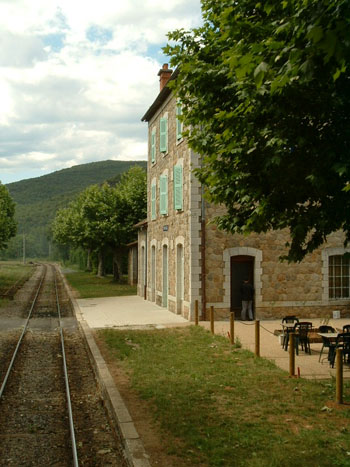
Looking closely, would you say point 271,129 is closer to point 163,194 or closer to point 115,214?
point 163,194

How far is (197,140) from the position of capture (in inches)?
362

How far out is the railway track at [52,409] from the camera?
658cm

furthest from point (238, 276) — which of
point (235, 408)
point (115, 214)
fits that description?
point (115, 214)

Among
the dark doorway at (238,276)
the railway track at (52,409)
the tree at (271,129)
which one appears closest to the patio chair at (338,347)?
the tree at (271,129)

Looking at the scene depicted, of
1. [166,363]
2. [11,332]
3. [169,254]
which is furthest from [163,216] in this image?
[166,363]

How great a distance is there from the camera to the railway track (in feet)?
21.6

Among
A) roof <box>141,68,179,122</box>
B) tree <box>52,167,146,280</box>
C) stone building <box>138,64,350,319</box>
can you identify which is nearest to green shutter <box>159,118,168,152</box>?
roof <box>141,68,179,122</box>

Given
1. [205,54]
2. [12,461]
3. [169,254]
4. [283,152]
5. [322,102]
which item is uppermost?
[205,54]

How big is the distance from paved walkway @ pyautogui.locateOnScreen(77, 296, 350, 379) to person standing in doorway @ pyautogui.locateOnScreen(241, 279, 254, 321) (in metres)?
0.49

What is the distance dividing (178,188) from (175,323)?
194 inches

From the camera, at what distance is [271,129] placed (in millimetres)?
7281

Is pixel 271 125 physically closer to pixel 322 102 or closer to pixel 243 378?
pixel 322 102

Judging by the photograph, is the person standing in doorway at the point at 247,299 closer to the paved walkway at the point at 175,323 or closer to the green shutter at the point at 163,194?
the paved walkway at the point at 175,323

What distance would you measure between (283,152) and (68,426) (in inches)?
200
